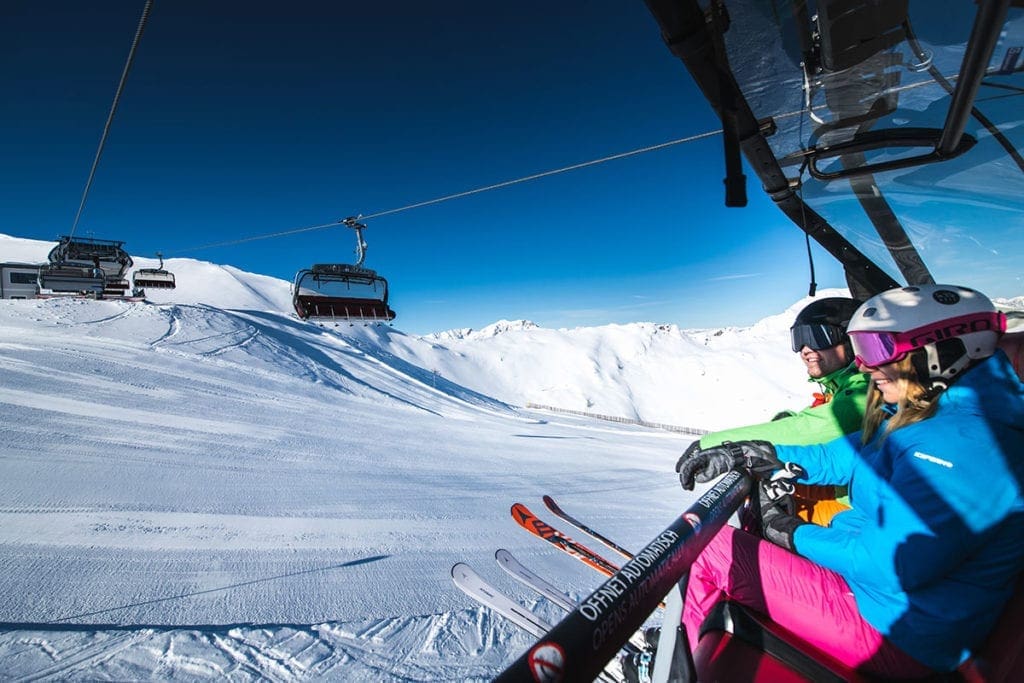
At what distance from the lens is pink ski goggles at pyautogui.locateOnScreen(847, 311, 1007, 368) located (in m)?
1.57

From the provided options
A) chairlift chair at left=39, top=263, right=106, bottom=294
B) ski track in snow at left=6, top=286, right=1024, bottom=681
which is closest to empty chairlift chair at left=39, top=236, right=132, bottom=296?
chairlift chair at left=39, top=263, right=106, bottom=294

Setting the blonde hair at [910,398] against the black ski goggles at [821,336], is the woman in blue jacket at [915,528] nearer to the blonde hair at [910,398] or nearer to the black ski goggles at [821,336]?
the blonde hair at [910,398]

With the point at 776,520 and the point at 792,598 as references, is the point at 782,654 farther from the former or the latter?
the point at 776,520

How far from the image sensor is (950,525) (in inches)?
49.1

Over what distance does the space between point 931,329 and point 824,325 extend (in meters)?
1.74

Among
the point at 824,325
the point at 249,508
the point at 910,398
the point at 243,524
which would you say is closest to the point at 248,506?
the point at 249,508

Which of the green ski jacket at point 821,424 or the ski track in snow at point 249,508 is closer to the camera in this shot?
the ski track in snow at point 249,508

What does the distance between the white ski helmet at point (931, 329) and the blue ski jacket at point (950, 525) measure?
0.08m

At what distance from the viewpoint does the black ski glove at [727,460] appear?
7.37 ft

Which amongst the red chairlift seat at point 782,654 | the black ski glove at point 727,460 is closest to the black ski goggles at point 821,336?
the black ski glove at point 727,460

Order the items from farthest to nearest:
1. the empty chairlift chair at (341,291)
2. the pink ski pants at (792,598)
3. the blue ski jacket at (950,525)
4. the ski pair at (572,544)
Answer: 1. the empty chairlift chair at (341,291)
2. the ski pair at (572,544)
3. the pink ski pants at (792,598)
4. the blue ski jacket at (950,525)

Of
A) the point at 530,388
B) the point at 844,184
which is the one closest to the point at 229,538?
the point at 844,184

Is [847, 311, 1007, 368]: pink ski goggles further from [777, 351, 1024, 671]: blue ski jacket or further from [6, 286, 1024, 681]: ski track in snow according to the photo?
[6, 286, 1024, 681]: ski track in snow

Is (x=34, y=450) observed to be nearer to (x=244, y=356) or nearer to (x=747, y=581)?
(x=747, y=581)
